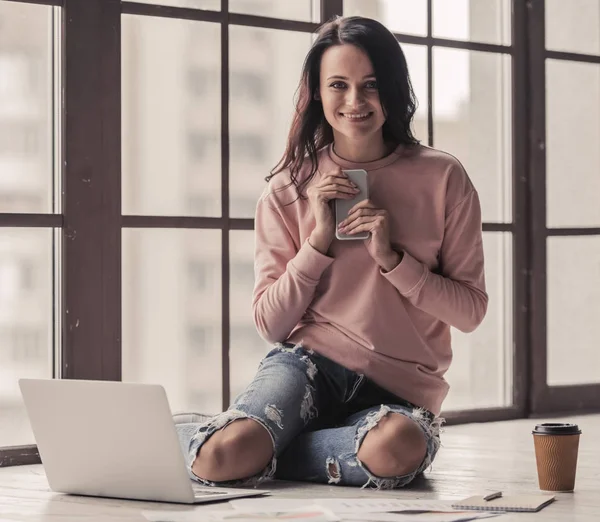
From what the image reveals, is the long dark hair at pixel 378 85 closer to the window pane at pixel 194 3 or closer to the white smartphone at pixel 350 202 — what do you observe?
the white smartphone at pixel 350 202

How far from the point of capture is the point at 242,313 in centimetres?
323

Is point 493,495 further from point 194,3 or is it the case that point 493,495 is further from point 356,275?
point 194,3

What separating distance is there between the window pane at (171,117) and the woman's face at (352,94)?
0.65 m

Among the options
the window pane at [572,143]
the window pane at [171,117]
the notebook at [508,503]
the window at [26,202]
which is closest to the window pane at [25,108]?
the window at [26,202]

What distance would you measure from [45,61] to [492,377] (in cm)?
171

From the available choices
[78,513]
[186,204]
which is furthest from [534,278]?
[78,513]

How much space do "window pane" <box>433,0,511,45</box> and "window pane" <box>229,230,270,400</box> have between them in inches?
36.6

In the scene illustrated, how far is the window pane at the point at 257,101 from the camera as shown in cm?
322

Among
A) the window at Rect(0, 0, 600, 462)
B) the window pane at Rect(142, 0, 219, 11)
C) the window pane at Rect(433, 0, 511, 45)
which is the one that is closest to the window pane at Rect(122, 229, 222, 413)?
the window at Rect(0, 0, 600, 462)

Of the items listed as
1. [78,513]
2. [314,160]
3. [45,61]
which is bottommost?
[78,513]

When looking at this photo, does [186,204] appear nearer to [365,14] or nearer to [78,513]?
[365,14]

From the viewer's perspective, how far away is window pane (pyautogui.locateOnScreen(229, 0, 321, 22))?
321 centimetres

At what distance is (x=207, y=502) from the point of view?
2166mm

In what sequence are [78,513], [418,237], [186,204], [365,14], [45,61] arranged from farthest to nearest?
[365,14] < [186,204] < [45,61] < [418,237] < [78,513]
